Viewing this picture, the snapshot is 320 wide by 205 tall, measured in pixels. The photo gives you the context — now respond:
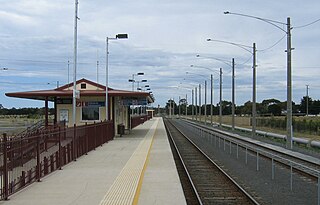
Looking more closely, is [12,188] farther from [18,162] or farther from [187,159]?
[187,159]

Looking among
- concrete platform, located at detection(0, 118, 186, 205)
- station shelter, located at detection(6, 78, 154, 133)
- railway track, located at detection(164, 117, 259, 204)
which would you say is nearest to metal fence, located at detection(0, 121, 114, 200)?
concrete platform, located at detection(0, 118, 186, 205)

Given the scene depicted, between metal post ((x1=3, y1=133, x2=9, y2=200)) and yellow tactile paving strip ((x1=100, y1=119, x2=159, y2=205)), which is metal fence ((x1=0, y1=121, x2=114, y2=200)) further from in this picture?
yellow tactile paving strip ((x1=100, y1=119, x2=159, y2=205))

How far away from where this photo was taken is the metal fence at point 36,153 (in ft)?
36.6

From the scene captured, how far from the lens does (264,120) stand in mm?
64312

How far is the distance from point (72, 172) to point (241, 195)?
6094 mm

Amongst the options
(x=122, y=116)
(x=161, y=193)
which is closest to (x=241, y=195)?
(x=161, y=193)

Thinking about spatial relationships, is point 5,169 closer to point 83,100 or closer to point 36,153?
point 36,153

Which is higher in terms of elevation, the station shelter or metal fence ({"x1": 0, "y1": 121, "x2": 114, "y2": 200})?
the station shelter

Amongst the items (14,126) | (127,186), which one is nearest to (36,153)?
(127,186)

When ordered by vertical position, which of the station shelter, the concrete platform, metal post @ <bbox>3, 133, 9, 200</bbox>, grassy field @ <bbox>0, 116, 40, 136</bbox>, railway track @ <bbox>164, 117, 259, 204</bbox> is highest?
→ the station shelter

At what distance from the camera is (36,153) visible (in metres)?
14.2

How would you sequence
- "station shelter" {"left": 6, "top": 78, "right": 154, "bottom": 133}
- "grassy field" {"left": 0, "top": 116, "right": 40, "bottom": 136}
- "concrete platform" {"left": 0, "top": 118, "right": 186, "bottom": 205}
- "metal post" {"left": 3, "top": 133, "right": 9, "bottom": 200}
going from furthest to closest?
1. "grassy field" {"left": 0, "top": 116, "right": 40, "bottom": 136}
2. "station shelter" {"left": 6, "top": 78, "right": 154, "bottom": 133}
3. "concrete platform" {"left": 0, "top": 118, "right": 186, "bottom": 205}
4. "metal post" {"left": 3, "top": 133, "right": 9, "bottom": 200}

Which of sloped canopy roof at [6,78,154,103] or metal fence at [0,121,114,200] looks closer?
metal fence at [0,121,114,200]

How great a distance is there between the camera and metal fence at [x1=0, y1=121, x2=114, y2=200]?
11156 mm
